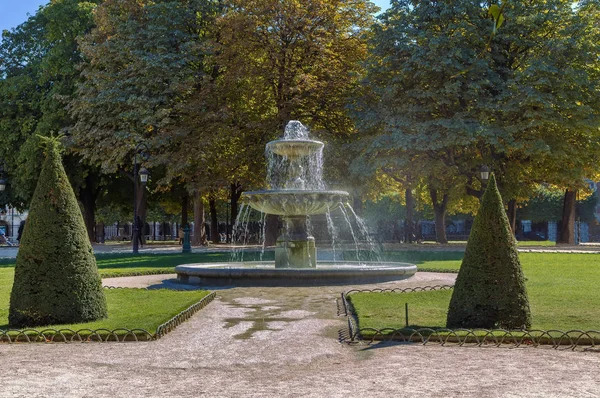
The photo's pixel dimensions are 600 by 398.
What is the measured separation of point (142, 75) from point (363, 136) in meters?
10.4

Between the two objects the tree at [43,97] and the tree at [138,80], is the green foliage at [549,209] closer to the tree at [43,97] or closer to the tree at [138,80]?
the tree at [138,80]

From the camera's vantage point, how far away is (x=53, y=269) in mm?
9102

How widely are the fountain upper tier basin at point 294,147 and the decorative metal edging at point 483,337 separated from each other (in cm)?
950

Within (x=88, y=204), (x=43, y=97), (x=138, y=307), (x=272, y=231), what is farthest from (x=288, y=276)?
(x=88, y=204)

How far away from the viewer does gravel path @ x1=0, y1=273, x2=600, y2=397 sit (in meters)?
5.98

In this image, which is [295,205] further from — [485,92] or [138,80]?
[138,80]

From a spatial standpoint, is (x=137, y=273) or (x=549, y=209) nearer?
(x=137, y=273)

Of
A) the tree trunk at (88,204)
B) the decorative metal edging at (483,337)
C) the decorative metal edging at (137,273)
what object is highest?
the tree trunk at (88,204)

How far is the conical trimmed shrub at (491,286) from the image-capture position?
28.2 feet

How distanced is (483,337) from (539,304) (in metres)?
3.85

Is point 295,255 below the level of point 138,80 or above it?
below

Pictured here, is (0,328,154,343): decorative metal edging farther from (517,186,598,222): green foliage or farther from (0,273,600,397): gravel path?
(517,186,598,222): green foliage

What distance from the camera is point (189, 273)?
15586mm

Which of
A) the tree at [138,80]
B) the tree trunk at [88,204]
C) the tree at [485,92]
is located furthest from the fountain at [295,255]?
the tree trunk at [88,204]
